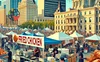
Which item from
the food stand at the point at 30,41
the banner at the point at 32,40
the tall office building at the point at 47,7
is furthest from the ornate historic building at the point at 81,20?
the tall office building at the point at 47,7

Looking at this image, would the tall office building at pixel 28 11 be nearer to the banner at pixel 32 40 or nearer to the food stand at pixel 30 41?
the food stand at pixel 30 41

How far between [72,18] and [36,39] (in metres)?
59.3

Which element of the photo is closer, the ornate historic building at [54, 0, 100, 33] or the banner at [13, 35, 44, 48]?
the banner at [13, 35, 44, 48]

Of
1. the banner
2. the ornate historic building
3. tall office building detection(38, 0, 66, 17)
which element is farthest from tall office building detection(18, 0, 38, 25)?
the banner

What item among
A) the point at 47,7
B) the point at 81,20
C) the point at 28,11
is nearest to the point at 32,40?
the point at 81,20

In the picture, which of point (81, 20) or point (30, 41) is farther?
point (81, 20)

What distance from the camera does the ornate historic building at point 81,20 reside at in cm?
6228

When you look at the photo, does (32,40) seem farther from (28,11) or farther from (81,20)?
(28,11)

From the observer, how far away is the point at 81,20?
66688 millimetres

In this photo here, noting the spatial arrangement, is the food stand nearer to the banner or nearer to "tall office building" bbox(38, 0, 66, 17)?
the banner

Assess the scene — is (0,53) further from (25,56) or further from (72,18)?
(72,18)

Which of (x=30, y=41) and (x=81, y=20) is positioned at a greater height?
(x=30, y=41)

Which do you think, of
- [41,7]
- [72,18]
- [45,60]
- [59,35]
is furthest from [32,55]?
[41,7]

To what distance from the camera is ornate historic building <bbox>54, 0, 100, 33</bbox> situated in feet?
204
